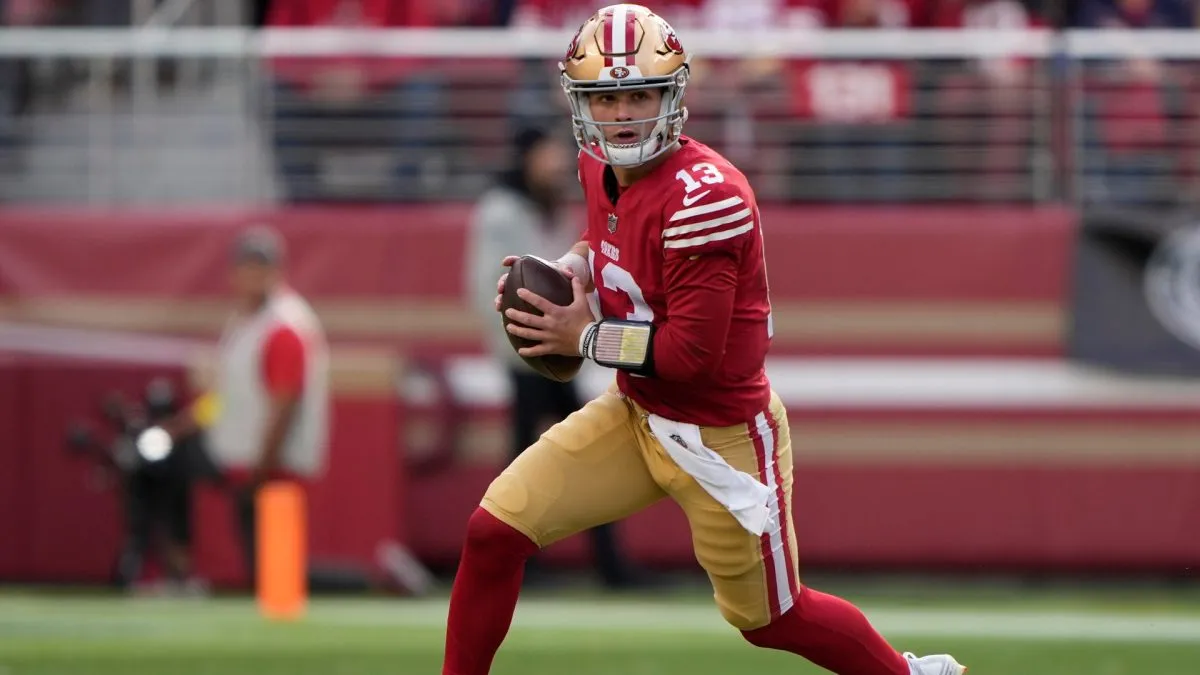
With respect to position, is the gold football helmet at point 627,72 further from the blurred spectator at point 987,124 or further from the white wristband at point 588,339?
the blurred spectator at point 987,124

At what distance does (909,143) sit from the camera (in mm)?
10641

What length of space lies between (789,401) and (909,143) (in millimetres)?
1502

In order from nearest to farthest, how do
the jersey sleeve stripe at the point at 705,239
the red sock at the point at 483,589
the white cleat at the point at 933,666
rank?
the jersey sleeve stripe at the point at 705,239, the red sock at the point at 483,589, the white cleat at the point at 933,666

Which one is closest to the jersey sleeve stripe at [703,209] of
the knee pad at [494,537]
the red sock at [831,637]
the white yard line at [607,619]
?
the knee pad at [494,537]

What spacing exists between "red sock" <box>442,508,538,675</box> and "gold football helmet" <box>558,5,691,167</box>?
3.10ft

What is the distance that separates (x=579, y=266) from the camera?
5309 mm

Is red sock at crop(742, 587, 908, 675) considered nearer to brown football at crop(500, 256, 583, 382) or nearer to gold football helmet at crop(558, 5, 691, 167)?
brown football at crop(500, 256, 583, 382)

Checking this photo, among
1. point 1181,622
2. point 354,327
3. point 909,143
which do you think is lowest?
point 1181,622

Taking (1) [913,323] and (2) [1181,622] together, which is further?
(1) [913,323]

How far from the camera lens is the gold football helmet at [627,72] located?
16.1ft

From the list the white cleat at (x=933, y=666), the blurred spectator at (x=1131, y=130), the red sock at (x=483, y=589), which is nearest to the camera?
the red sock at (x=483, y=589)

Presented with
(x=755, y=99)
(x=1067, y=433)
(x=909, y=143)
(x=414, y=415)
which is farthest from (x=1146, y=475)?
(x=414, y=415)

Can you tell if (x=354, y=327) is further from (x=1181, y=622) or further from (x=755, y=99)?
(x=1181, y=622)

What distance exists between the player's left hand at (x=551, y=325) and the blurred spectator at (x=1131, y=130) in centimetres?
599
